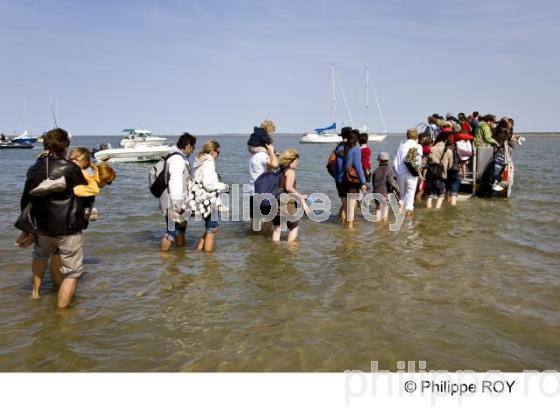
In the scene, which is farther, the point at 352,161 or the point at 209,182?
the point at 352,161

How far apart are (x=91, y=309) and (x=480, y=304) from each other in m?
4.47

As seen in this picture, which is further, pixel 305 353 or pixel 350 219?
pixel 350 219

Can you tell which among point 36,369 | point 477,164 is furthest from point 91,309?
point 477,164

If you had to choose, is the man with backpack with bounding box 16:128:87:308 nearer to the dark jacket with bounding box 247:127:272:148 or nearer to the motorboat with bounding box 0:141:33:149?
the dark jacket with bounding box 247:127:272:148

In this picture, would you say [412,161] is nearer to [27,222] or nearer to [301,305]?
[301,305]

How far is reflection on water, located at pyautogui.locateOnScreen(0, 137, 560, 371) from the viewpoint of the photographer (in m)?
4.03

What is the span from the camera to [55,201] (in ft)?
15.6

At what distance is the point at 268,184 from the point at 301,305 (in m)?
3.29

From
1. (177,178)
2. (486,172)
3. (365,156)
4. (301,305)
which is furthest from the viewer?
(486,172)

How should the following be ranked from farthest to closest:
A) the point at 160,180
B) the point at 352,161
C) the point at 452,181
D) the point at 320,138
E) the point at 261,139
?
1. the point at 320,138
2. the point at 452,181
3. the point at 352,161
4. the point at 261,139
5. the point at 160,180

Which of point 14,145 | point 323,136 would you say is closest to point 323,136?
point 323,136

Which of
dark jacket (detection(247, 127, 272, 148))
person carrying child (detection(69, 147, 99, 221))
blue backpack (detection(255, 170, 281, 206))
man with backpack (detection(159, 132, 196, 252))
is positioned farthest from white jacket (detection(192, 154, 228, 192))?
person carrying child (detection(69, 147, 99, 221))
